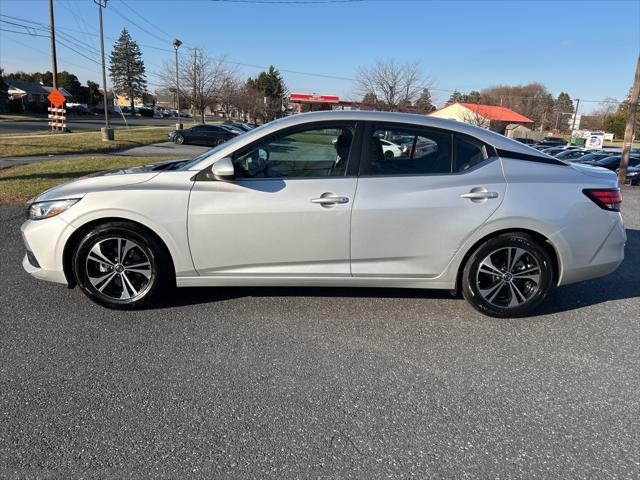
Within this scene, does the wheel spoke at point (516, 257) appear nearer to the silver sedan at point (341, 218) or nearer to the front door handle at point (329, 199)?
the silver sedan at point (341, 218)

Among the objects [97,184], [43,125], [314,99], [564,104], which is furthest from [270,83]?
[97,184]

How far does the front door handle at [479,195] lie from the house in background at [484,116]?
4042cm

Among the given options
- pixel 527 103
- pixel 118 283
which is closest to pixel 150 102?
pixel 527 103

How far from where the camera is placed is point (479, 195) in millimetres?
3500

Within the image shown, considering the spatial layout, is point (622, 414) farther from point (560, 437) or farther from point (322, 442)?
point (322, 442)

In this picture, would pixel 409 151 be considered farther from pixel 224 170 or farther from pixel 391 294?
pixel 224 170

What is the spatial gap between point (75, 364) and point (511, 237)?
131 inches

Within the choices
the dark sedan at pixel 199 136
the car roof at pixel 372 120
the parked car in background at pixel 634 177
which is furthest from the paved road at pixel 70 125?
the parked car in background at pixel 634 177

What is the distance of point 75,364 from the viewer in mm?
2857

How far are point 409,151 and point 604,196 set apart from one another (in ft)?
5.34

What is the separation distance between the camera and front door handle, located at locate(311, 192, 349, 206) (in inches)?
134

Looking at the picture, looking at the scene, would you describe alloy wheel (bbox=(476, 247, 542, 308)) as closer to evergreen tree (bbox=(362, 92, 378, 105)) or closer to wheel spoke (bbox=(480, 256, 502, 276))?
wheel spoke (bbox=(480, 256, 502, 276))

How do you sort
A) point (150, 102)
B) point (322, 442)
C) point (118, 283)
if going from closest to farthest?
point (322, 442) < point (118, 283) < point (150, 102)

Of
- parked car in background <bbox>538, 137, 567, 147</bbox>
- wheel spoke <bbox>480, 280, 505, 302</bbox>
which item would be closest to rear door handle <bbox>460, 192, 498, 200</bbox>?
wheel spoke <bbox>480, 280, 505, 302</bbox>
